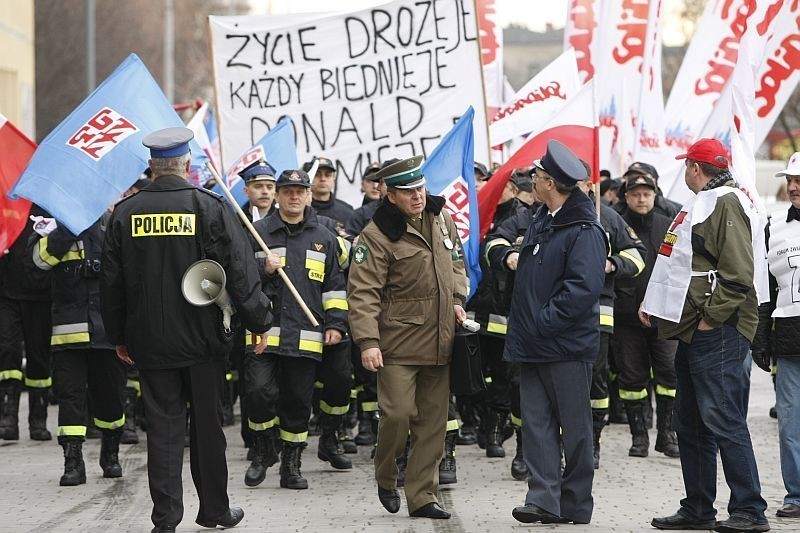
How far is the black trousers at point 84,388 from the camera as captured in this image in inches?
392

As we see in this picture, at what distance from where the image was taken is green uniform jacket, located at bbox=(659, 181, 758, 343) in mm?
7891

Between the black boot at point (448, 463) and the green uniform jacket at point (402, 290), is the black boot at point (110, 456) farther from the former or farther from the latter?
the green uniform jacket at point (402, 290)

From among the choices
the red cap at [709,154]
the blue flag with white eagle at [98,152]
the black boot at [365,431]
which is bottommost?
the black boot at [365,431]

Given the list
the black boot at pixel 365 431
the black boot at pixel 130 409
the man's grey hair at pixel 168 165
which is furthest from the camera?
the black boot at pixel 130 409

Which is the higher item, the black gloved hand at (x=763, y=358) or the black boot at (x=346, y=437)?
the black gloved hand at (x=763, y=358)

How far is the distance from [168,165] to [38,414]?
5.03 m

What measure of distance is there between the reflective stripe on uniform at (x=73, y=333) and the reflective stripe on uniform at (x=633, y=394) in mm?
4235

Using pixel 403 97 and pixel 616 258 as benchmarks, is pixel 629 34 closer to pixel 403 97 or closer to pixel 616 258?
pixel 403 97

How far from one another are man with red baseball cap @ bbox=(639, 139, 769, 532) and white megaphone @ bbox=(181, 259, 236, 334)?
2435mm

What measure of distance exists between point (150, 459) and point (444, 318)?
2.01 meters

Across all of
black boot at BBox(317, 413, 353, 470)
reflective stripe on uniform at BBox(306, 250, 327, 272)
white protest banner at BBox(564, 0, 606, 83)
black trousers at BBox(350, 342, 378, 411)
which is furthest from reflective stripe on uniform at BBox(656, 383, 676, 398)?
white protest banner at BBox(564, 0, 606, 83)

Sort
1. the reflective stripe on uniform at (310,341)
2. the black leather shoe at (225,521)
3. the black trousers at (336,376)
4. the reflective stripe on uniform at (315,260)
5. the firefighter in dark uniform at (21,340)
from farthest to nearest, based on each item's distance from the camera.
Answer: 1. the firefighter in dark uniform at (21,340)
2. the black trousers at (336,376)
3. the reflective stripe on uniform at (315,260)
4. the reflective stripe on uniform at (310,341)
5. the black leather shoe at (225,521)

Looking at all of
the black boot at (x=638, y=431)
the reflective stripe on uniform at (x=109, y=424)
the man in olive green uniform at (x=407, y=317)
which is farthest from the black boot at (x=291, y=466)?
the black boot at (x=638, y=431)

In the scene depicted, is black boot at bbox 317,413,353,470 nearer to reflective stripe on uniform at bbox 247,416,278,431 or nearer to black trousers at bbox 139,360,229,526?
reflective stripe on uniform at bbox 247,416,278,431
